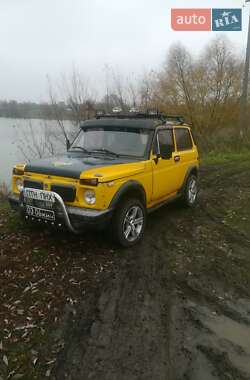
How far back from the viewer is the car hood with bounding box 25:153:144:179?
186 inches

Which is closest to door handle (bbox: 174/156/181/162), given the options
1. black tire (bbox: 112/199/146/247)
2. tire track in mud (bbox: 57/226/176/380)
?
black tire (bbox: 112/199/146/247)

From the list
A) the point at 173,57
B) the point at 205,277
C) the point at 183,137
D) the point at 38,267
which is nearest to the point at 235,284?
the point at 205,277

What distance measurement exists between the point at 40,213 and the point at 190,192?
12.9 ft

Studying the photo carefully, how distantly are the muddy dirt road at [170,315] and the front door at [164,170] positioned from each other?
0.73 m

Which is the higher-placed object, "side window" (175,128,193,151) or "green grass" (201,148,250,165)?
"side window" (175,128,193,151)

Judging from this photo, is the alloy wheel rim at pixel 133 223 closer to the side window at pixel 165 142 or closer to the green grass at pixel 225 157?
the side window at pixel 165 142

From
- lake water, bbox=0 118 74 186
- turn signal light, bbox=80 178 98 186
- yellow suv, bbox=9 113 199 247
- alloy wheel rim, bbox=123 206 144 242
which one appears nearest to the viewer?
turn signal light, bbox=80 178 98 186

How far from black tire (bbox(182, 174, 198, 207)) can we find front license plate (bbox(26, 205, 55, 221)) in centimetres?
349

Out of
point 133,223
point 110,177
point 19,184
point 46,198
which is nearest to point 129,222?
→ point 133,223

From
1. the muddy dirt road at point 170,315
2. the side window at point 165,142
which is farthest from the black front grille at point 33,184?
the side window at point 165,142

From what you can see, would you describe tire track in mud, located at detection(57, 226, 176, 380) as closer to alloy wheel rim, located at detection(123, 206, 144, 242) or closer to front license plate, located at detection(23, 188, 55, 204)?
alloy wheel rim, located at detection(123, 206, 144, 242)

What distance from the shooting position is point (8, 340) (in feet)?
10.6

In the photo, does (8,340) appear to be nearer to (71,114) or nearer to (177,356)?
(177,356)

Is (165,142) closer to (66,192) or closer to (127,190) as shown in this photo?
(127,190)
